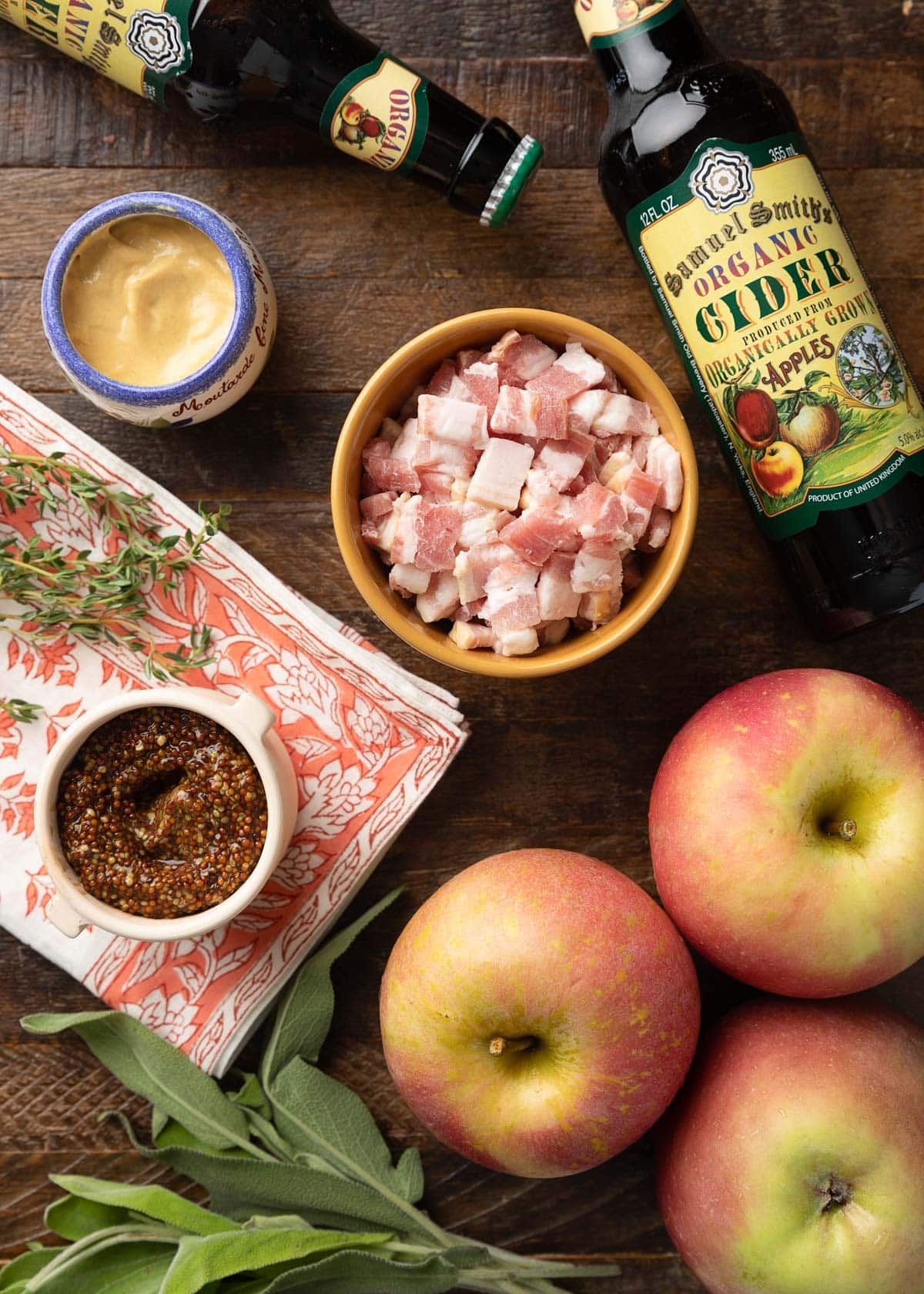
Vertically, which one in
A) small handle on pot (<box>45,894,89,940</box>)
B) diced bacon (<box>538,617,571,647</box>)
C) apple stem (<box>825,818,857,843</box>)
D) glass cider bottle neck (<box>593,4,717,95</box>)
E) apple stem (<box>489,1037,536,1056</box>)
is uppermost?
glass cider bottle neck (<box>593,4,717,95</box>)

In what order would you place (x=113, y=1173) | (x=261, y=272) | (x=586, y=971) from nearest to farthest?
(x=586, y=971), (x=261, y=272), (x=113, y=1173)

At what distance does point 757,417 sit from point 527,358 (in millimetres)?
218

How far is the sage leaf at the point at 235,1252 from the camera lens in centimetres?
91

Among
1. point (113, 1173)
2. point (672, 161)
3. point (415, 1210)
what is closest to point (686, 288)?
A: point (672, 161)

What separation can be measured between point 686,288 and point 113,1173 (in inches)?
42.4

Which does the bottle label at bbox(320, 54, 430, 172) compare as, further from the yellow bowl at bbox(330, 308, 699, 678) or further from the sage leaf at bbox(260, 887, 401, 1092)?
the sage leaf at bbox(260, 887, 401, 1092)

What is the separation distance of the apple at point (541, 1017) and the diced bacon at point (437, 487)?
344mm

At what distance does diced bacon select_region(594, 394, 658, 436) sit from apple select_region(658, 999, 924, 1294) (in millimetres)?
577

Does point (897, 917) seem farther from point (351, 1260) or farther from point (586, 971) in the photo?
point (351, 1260)

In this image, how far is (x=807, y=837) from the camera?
89 cm

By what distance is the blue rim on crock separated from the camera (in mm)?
966

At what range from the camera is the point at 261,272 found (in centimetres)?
103

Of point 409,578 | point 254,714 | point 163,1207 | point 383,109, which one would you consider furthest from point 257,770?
point 383,109

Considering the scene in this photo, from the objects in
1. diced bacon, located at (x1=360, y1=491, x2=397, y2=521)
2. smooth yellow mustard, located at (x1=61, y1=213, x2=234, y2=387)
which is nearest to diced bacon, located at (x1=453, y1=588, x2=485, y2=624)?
diced bacon, located at (x1=360, y1=491, x2=397, y2=521)
